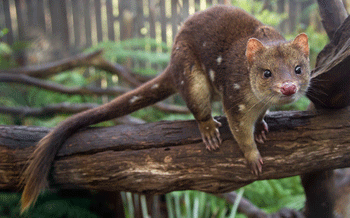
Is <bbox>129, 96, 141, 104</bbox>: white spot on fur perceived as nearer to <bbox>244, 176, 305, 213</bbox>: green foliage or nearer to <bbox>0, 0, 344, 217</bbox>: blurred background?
<bbox>0, 0, 344, 217</bbox>: blurred background

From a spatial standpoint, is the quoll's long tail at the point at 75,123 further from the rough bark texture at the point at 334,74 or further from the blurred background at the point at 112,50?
the rough bark texture at the point at 334,74

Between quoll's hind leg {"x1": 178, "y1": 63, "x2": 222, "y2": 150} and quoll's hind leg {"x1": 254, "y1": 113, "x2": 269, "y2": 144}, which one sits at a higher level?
quoll's hind leg {"x1": 178, "y1": 63, "x2": 222, "y2": 150}

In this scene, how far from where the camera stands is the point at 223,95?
8.74 feet

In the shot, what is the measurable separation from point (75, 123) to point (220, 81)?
1.40 meters

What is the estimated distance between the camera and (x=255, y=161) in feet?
7.79

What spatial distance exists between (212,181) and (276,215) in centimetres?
125

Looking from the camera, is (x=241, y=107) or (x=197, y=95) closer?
(x=241, y=107)

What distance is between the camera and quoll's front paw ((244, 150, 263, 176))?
2.38 meters

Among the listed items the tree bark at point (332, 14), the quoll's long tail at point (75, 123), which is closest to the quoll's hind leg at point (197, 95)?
the quoll's long tail at point (75, 123)

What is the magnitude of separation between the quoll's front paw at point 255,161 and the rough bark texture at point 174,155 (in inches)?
2.2

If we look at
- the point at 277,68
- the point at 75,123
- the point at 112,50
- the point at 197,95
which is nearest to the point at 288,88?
the point at 277,68

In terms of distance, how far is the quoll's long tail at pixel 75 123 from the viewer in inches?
97.2

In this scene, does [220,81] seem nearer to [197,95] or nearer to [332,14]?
[197,95]

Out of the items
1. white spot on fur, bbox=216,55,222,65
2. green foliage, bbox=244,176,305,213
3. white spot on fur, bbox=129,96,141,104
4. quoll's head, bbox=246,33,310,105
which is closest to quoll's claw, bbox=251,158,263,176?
quoll's head, bbox=246,33,310,105
